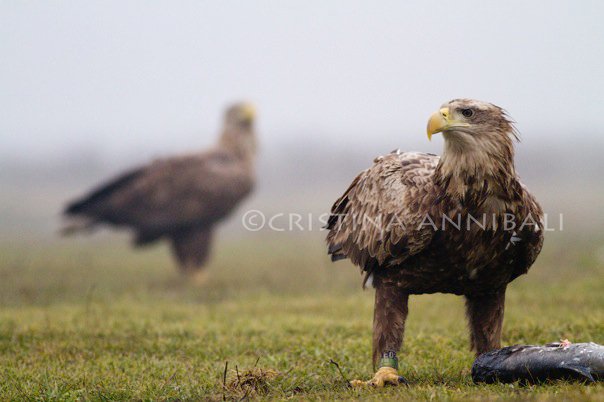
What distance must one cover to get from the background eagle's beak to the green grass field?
58.5 inches

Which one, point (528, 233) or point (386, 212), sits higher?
point (386, 212)

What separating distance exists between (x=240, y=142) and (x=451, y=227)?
9047 mm

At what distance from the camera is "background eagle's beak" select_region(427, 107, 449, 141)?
16.9 ft

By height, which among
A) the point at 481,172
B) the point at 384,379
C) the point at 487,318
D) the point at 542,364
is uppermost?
the point at 481,172

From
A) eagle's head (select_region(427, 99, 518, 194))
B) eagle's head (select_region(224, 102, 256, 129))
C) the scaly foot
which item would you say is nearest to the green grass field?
the scaly foot

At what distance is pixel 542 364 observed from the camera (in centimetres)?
522

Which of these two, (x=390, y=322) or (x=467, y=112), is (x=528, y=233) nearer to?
(x=467, y=112)

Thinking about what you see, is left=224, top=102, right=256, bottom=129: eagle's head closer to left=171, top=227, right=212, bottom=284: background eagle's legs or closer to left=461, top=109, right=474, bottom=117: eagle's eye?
left=171, top=227, right=212, bottom=284: background eagle's legs

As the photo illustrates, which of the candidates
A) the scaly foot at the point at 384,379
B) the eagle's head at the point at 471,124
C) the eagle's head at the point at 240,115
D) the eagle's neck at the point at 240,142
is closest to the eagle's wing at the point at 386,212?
the eagle's head at the point at 471,124

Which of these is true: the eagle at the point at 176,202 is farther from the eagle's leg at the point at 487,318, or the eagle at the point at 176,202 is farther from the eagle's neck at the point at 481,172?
the eagle's neck at the point at 481,172

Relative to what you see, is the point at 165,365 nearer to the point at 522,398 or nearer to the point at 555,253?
the point at 522,398

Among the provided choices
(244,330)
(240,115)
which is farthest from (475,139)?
(240,115)

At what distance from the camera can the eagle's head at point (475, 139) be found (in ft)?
17.0

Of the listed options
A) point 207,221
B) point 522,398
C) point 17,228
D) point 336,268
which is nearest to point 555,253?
point 336,268
